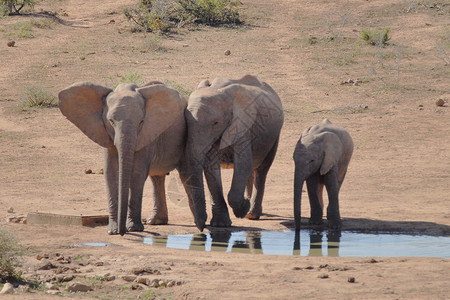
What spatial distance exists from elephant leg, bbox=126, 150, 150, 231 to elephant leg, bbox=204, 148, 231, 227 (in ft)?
2.85

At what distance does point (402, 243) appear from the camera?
9328mm

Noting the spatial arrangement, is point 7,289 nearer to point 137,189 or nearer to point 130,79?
point 137,189

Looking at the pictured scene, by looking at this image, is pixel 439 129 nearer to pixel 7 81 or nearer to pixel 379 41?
pixel 379 41

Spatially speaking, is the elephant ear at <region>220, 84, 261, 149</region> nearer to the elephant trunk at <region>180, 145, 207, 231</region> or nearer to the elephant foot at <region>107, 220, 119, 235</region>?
the elephant trunk at <region>180, 145, 207, 231</region>

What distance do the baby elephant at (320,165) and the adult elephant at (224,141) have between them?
2.30 feet

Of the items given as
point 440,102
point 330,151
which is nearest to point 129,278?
point 330,151

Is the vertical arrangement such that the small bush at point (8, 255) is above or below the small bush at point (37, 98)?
below

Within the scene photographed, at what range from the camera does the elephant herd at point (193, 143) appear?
955cm

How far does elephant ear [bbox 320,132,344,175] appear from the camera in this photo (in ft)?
34.6

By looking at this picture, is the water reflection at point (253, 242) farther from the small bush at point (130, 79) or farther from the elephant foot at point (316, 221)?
the small bush at point (130, 79)

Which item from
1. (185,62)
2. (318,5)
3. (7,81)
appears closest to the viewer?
(7,81)

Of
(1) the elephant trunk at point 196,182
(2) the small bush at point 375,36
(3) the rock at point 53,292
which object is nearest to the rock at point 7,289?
(3) the rock at point 53,292

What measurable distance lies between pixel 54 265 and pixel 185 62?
14.9 metres

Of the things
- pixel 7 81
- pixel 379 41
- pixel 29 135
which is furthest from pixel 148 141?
pixel 379 41
